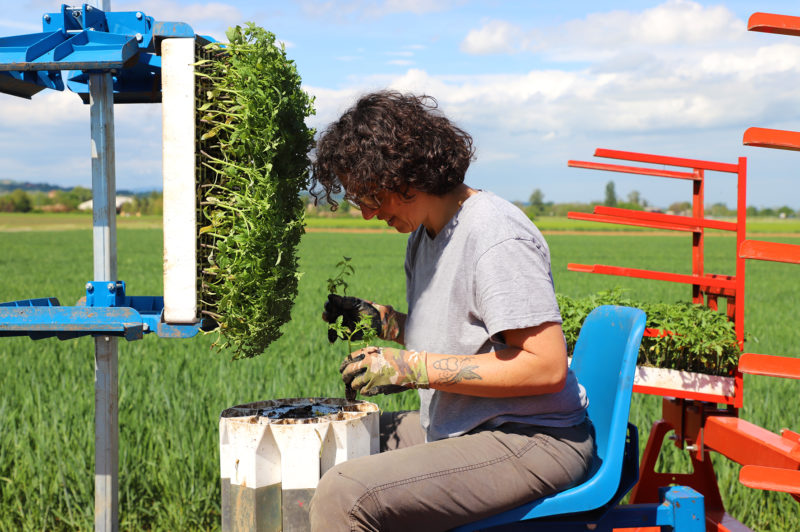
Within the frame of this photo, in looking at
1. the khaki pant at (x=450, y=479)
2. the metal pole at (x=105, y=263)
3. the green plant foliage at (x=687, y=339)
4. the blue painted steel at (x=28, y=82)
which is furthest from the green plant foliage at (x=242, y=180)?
the green plant foliage at (x=687, y=339)

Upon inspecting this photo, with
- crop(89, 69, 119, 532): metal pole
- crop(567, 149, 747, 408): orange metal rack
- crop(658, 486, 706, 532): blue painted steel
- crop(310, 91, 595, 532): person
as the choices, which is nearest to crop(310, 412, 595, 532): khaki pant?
crop(310, 91, 595, 532): person

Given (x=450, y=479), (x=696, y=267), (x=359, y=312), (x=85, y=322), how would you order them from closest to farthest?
1. (x=450, y=479)
2. (x=85, y=322)
3. (x=359, y=312)
4. (x=696, y=267)

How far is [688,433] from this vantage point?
10.2 feet

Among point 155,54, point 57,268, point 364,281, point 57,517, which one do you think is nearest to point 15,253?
point 57,268

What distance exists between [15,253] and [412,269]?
30.4 metres

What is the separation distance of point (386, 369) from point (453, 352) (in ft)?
0.82

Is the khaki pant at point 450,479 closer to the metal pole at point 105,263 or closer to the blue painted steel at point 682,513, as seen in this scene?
the blue painted steel at point 682,513

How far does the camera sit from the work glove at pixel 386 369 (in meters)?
1.99

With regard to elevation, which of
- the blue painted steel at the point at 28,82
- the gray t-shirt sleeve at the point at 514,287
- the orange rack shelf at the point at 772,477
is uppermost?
the blue painted steel at the point at 28,82

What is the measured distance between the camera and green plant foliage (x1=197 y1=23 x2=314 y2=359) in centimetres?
209

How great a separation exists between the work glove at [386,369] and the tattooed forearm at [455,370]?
0.04 m

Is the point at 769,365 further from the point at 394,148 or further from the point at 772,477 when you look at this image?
the point at 394,148

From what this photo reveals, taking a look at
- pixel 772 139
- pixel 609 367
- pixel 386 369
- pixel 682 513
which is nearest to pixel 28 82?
pixel 386 369

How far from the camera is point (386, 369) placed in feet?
6.55
